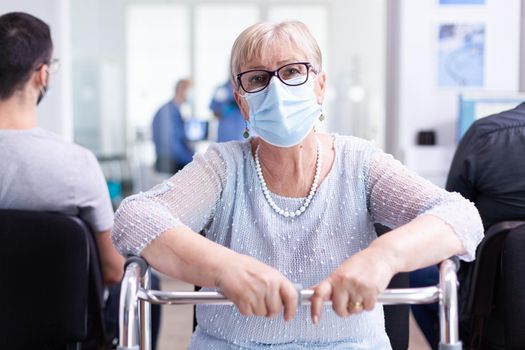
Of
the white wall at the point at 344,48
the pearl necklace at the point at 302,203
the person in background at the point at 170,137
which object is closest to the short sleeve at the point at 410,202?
the pearl necklace at the point at 302,203

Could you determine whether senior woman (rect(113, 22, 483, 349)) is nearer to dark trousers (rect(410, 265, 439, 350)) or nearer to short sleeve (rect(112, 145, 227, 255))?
short sleeve (rect(112, 145, 227, 255))

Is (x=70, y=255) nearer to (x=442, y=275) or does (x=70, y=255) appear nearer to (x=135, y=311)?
(x=135, y=311)

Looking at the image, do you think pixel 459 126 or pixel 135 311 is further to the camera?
pixel 459 126

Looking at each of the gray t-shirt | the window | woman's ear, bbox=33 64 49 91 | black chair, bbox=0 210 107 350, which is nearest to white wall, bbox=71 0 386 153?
the window

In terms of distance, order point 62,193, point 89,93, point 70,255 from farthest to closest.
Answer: point 89,93 → point 62,193 → point 70,255

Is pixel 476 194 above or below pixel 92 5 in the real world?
below

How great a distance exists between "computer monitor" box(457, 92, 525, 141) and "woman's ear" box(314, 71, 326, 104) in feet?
6.29

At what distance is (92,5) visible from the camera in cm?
517

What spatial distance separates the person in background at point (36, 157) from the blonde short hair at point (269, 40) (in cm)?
70

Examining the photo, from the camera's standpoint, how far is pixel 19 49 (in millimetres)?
1882

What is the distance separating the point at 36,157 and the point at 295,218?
2.72 feet

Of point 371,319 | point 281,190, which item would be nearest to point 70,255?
point 281,190

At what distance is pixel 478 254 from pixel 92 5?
4192 millimetres

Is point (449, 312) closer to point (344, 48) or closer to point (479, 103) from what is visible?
point (479, 103)
